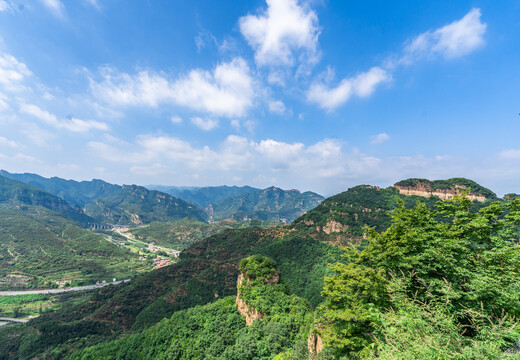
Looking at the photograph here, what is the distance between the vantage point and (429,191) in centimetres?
10806

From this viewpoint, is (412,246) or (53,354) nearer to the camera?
(412,246)

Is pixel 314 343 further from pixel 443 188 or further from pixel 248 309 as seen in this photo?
pixel 443 188

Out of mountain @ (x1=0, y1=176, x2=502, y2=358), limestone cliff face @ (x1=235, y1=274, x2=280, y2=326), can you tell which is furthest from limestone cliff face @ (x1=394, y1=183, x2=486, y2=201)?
limestone cliff face @ (x1=235, y1=274, x2=280, y2=326)

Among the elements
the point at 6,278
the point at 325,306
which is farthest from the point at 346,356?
the point at 6,278

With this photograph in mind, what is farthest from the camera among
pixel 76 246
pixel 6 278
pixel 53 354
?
pixel 76 246

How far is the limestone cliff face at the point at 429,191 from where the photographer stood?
9826cm

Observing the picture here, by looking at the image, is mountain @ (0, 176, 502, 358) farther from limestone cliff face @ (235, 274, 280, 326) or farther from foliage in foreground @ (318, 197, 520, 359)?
foliage in foreground @ (318, 197, 520, 359)

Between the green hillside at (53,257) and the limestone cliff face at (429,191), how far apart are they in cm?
16820

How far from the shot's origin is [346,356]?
1296cm

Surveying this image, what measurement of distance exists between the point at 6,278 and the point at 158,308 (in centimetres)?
11949

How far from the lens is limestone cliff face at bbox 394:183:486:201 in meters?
98.3

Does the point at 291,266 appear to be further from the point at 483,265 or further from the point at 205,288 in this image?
the point at 483,265

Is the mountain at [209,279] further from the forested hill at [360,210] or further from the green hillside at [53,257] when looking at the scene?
the green hillside at [53,257]

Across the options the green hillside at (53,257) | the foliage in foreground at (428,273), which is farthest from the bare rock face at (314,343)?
the green hillside at (53,257)
